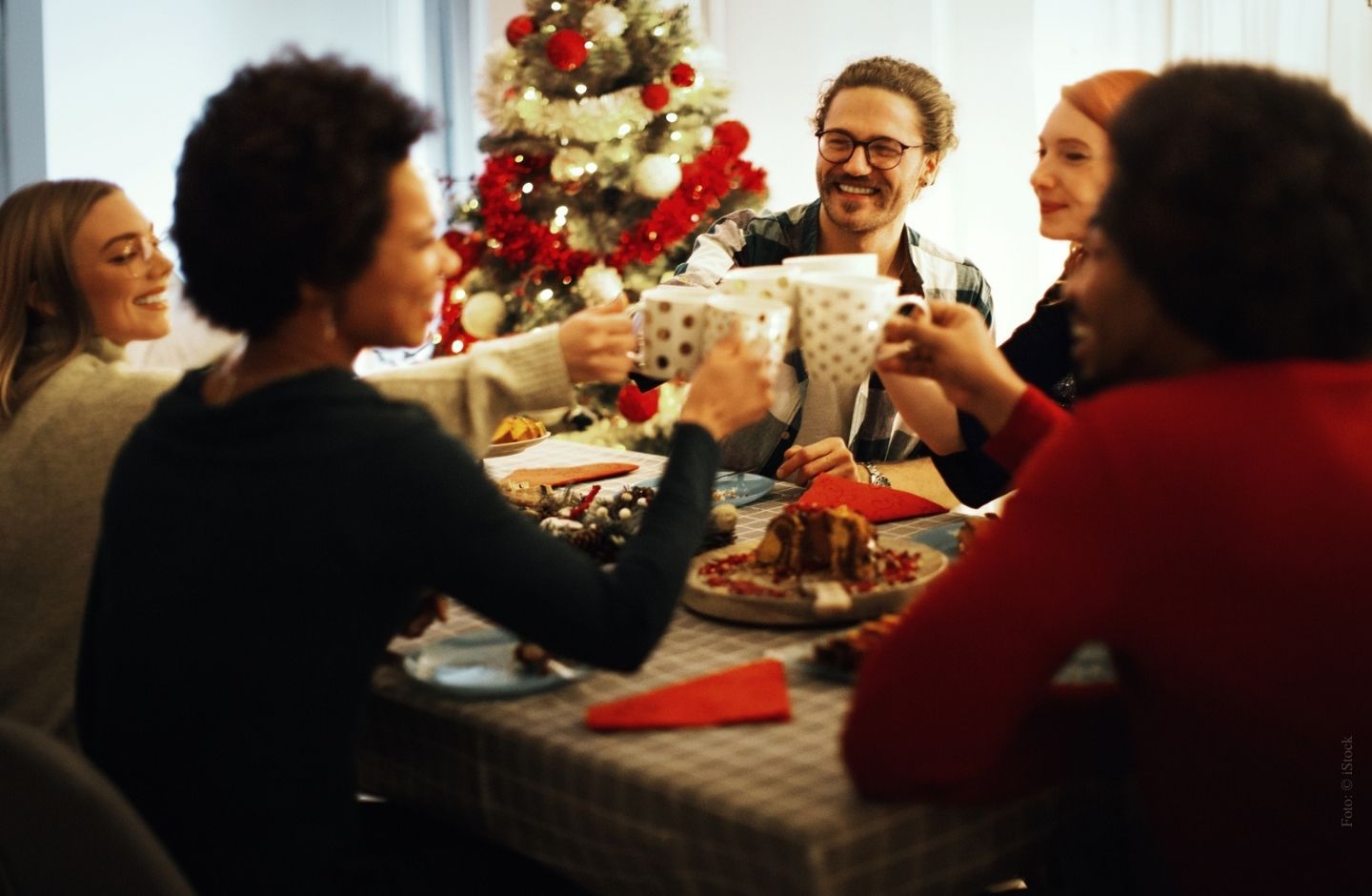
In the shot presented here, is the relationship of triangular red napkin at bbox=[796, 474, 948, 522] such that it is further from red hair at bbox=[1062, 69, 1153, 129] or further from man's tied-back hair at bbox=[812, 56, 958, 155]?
man's tied-back hair at bbox=[812, 56, 958, 155]

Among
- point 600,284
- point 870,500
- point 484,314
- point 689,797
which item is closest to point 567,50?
point 600,284

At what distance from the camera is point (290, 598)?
3.70ft

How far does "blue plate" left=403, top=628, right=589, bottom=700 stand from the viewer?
50.7 inches

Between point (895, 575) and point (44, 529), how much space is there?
0.98 metres

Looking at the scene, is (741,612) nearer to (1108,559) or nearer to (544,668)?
(544,668)

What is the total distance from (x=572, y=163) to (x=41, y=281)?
2.66 meters

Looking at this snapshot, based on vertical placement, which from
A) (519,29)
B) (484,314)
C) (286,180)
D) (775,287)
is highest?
(519,29)

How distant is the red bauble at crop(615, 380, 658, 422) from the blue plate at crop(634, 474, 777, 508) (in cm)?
200

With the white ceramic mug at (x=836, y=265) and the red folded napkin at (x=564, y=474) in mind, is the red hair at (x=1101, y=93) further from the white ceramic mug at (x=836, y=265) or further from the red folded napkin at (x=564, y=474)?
the red folded napkin at (x=564, y=474)

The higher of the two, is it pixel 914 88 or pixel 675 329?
pixel 914 88

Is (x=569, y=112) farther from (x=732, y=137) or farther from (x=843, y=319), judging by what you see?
(x=843, y=319)

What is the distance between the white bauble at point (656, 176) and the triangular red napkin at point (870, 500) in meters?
2.34

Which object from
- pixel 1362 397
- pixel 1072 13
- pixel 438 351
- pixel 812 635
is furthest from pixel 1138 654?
pixel 438 351

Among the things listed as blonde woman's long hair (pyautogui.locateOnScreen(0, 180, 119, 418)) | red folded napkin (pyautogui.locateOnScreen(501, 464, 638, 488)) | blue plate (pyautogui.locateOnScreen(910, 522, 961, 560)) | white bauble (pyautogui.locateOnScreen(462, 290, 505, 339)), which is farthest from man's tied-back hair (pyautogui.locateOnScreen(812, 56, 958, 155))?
white bauble (pyautogui.locateOnScreen(462, 290, 505, 339))
